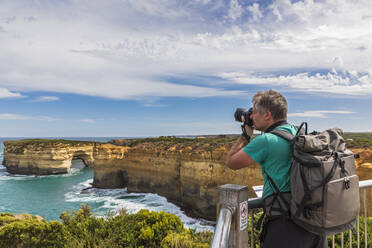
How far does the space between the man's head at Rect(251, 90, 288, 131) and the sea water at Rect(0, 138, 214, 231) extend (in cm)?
1937

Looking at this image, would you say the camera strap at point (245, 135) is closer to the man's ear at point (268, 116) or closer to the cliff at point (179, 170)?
→ the man's ear at point (268, 116)

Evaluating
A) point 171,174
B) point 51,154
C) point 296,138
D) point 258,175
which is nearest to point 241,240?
point 296,138

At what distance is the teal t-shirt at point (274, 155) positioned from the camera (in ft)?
6.13

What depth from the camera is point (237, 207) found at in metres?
2.12

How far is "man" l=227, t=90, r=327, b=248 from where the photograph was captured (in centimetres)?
187

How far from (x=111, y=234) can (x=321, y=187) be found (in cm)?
674

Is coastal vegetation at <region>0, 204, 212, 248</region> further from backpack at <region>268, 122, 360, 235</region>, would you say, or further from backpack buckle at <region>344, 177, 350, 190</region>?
backpack buckle at <region>344, 177, 350, 190</region>

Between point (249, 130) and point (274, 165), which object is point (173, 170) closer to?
point (249, 130)

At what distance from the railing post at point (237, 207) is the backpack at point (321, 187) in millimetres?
407

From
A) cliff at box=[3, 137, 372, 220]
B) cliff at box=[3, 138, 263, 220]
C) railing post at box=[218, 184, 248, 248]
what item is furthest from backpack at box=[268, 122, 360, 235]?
cliff at box=[3, 138, 263, 220]

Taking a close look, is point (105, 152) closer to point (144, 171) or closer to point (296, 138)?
point (144, 171)

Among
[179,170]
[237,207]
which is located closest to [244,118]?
[237,207]

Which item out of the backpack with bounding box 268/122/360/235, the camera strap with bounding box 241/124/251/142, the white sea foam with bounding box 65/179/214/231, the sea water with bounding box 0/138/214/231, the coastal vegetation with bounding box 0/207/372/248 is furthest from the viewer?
the sea water with bounding box 0/138/214/231

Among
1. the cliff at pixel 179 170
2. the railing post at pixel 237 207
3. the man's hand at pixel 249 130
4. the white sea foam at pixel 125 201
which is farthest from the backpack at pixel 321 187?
the white sea foam at pixel 125 201
